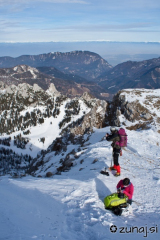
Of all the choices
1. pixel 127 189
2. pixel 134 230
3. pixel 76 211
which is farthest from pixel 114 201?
pixel 76 211

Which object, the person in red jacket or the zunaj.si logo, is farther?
the person in red jacket

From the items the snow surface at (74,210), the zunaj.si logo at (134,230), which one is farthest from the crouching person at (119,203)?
the zunaj.si logo at (134,230)

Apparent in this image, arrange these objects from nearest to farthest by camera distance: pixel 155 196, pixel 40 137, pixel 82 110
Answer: pixel 155 196 < pixel 40 137 < pixel 82 110

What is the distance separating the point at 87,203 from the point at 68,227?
2765 mm

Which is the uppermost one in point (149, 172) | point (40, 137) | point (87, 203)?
A: point (87, 203)

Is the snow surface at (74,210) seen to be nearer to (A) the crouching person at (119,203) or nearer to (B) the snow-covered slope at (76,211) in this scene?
(B) the snow-covered slope at (76,211)

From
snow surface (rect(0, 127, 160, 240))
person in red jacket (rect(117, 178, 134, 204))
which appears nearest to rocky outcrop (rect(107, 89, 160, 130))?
snow surface (rect(0, 127, 160, 240))

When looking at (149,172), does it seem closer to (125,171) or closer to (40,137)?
(125,171)

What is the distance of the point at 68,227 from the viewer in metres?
9.41

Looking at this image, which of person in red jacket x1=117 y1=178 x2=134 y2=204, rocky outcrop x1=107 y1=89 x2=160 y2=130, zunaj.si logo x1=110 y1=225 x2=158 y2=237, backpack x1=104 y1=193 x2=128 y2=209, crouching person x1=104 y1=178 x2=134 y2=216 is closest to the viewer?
zunaj.si logo x1=110 y1=225 x2=158 y2=237

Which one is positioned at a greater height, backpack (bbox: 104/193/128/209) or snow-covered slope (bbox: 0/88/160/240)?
backpack (bbox: 104/193/128/209)

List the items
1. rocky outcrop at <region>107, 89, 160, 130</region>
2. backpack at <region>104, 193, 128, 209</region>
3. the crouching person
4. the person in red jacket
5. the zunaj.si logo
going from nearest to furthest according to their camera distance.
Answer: the zunaj.si logo < the crouching person < backpack at <region>104, 193, 128, 209</region> < the person in red jacket < rocky outcrop at <region>107, 89, 160, 130</region>

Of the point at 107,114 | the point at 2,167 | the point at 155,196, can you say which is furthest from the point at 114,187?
the point at 2,167

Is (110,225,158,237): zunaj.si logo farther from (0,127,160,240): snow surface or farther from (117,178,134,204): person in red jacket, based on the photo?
(117,178,134,204): person in red jacket
